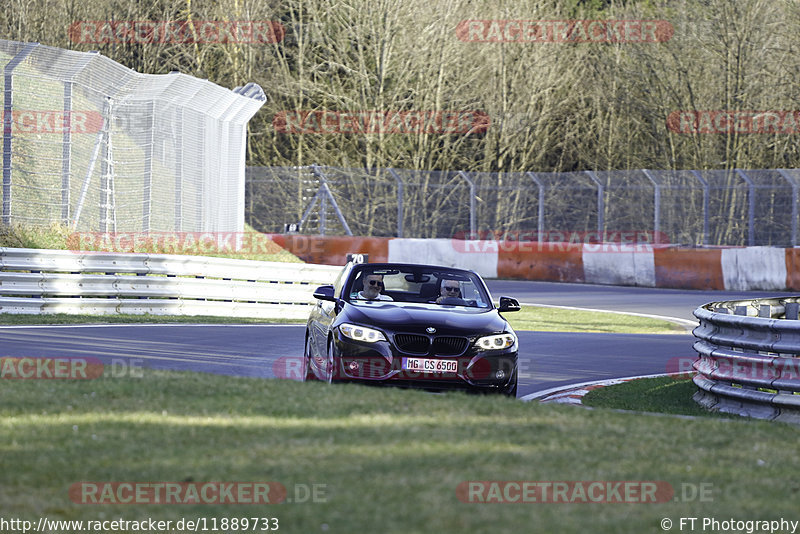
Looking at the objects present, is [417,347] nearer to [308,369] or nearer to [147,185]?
[308,369]

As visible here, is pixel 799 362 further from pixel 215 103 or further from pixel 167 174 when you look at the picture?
pixel 215 103

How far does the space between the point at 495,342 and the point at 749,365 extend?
2078mm

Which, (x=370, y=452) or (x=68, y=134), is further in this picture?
→ (x=68, y=134)

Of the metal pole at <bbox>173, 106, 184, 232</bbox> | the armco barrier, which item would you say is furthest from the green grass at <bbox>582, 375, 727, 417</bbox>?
the armco barrier

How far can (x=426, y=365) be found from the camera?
9.51 metres

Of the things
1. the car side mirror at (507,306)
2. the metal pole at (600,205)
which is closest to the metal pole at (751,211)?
the metal pole at (600,205)

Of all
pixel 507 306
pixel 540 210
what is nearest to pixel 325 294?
pixel 507 306

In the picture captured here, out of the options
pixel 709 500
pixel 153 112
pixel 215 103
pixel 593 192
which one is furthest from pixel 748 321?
pixel 593 192

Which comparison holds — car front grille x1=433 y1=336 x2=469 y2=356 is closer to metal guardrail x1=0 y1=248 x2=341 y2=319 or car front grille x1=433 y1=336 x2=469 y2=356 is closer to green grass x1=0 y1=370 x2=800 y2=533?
green grass x1=0 y1=370 x2=800 y2=533

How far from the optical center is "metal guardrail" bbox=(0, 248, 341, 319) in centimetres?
1788

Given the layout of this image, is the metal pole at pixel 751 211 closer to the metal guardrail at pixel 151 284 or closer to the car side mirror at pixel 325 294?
the metal guardrail at pixel 151 284

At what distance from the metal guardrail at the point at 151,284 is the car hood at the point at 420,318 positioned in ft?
30.4

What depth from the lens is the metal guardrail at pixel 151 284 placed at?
704 inches

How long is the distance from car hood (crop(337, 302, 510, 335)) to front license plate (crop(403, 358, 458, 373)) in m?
0.26
